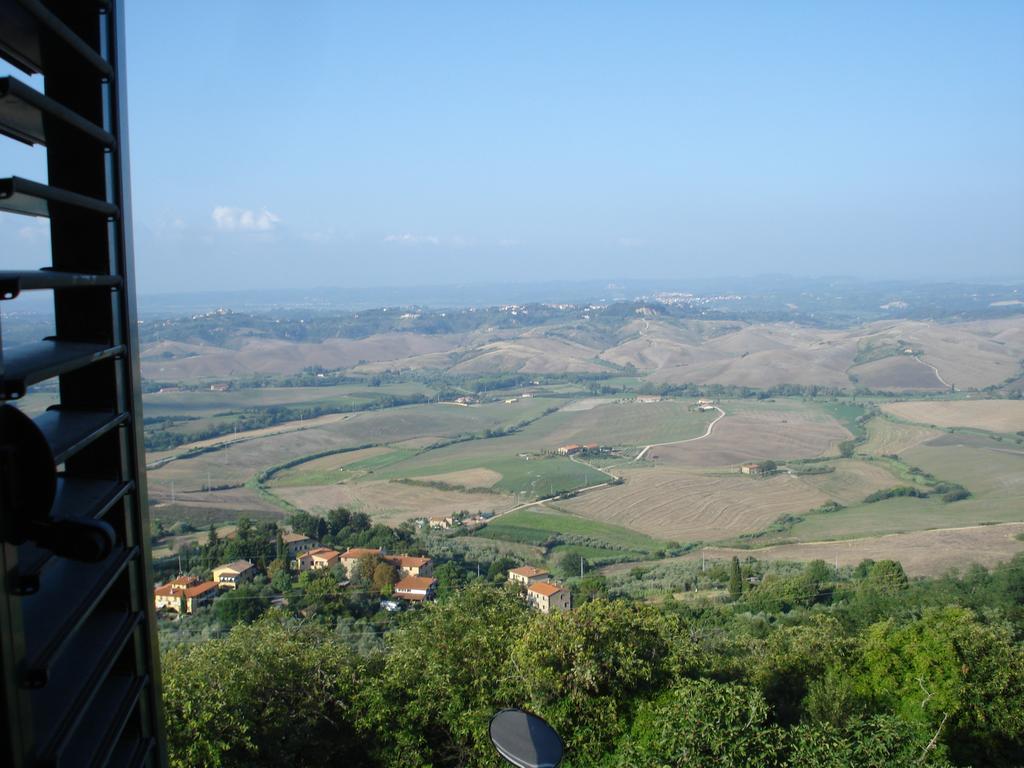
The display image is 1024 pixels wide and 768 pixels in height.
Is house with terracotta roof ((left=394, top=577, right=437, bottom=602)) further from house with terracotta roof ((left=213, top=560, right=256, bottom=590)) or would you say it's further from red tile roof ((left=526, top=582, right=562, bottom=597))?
house with terracotta roof ((left=213, top=560, right=256, bottom=590))

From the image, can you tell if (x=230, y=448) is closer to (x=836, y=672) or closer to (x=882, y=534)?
(x=882, y=534)

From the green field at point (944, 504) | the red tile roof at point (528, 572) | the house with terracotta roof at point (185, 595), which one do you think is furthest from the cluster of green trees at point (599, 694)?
the green field at point (944, 504)

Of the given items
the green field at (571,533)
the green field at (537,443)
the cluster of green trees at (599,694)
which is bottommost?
the green field at (571,533)

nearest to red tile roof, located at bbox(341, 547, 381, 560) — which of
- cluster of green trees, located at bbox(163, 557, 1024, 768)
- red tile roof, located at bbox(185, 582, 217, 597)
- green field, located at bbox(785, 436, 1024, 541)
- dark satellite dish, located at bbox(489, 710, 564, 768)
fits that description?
red tile roof, located at bbox(185, 582, 217, 597)

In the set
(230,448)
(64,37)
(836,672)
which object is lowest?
(230,448)

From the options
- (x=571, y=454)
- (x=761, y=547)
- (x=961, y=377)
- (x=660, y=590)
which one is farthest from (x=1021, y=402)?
(x=660, y=590)

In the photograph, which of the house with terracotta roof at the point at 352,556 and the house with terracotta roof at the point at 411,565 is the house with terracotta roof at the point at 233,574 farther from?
the house with terracotta roof at the point at 411,565
